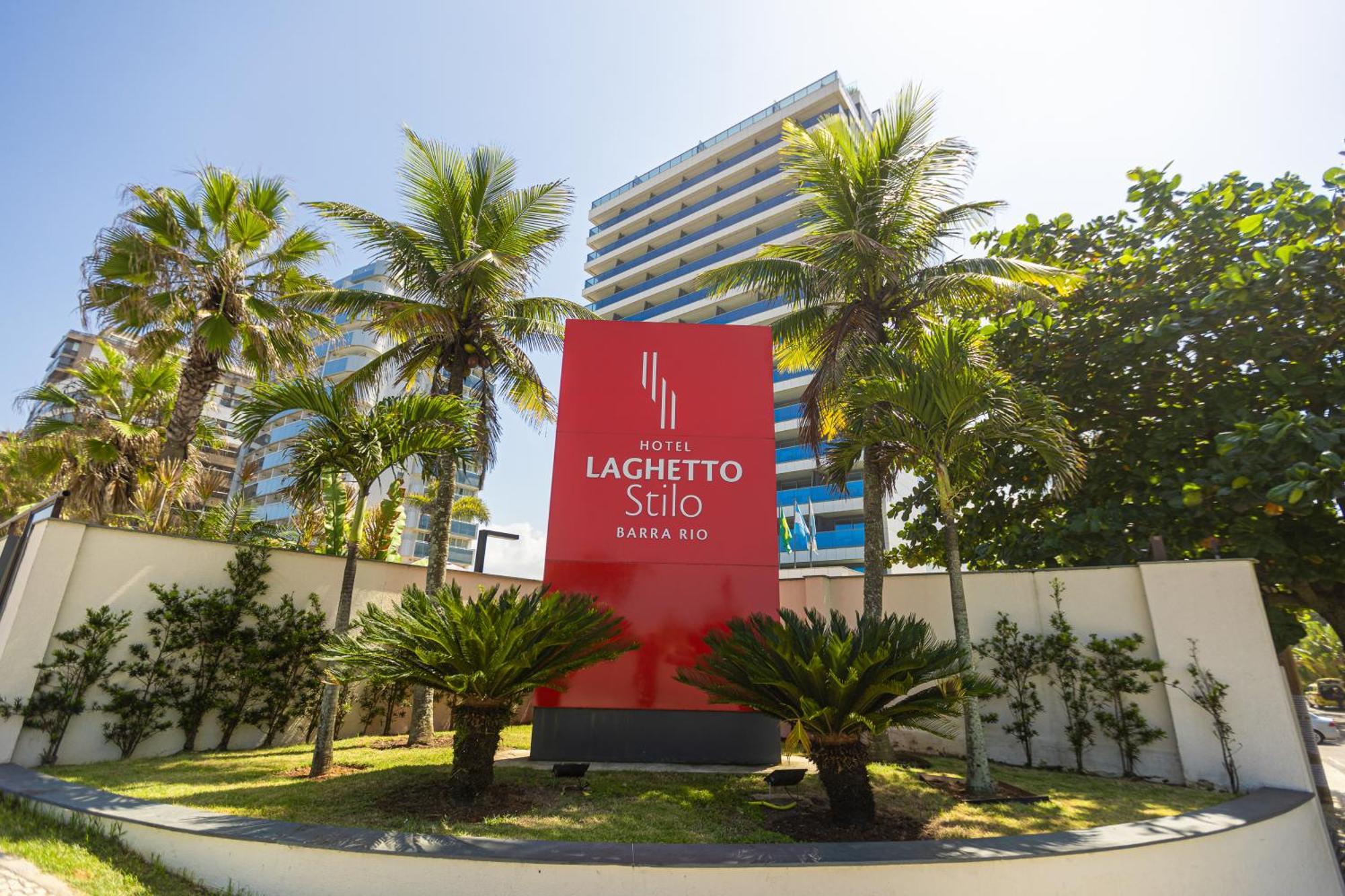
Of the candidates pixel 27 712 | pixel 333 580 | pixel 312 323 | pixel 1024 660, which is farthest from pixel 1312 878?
pixel 312 323

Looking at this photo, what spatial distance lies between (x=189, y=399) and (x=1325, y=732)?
34055 millimetres

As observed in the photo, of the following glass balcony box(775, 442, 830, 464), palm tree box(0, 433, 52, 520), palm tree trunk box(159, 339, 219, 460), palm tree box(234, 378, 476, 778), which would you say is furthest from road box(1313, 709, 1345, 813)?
palm tree box(0, 433, 52, 520)

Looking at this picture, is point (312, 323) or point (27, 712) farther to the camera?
point (312, 323)

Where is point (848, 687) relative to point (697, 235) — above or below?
below

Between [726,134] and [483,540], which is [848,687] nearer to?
[483,540]

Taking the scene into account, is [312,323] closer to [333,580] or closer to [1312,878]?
[333,580]

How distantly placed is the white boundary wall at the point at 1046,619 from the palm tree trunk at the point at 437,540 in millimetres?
1813

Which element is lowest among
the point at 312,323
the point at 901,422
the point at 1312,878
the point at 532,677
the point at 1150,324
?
the point at 1312,878

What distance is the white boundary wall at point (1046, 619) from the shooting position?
7098 millimetres

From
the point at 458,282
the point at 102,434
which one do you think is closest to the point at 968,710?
the point at 458,282

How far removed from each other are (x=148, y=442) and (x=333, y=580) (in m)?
6.24

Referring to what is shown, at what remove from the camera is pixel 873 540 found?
950cm

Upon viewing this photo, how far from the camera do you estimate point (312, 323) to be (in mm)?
12125

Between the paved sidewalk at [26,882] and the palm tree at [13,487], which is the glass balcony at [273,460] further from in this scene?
the paved sidewalk at [26,882]
